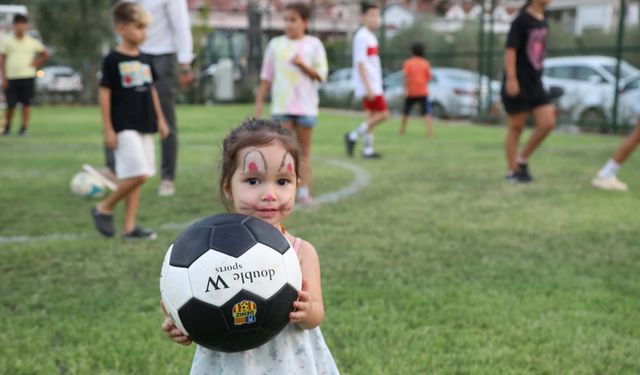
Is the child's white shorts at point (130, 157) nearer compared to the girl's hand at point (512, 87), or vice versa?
the child's white shorts at point (130, 157)

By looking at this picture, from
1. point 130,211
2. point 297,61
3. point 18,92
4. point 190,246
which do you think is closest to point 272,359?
point 190,246

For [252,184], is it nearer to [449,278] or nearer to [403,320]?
[403,320]

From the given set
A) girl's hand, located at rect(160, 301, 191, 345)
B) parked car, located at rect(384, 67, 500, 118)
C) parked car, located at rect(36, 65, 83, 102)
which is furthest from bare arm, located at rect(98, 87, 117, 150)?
parked car, located at rect(36, 65, 83, 102)

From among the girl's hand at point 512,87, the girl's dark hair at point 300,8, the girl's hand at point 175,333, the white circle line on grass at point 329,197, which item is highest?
the girl's dark hair at point 300,8

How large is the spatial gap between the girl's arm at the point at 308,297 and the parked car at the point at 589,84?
13.3m

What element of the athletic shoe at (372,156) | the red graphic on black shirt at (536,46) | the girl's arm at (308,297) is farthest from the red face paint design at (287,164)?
the athletic shoe at (372,156)

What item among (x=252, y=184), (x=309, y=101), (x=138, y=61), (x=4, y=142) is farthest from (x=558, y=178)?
(x=4, y=142)

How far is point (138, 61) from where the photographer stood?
4.66 meters

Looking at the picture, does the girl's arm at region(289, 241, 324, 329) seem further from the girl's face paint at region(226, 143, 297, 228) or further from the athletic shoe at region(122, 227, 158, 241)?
the athletic shoe at region(122, 227, 158, 241)

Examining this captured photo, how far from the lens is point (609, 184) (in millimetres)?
6621

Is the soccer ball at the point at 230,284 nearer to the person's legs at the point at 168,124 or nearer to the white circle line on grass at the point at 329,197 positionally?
the white circle line on grass at the point at 329,197

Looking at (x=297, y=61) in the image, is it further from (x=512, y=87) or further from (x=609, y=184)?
(x=609, y=184)

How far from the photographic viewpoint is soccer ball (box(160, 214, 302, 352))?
5.58ft

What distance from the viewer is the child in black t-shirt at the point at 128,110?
4504 millimetres
